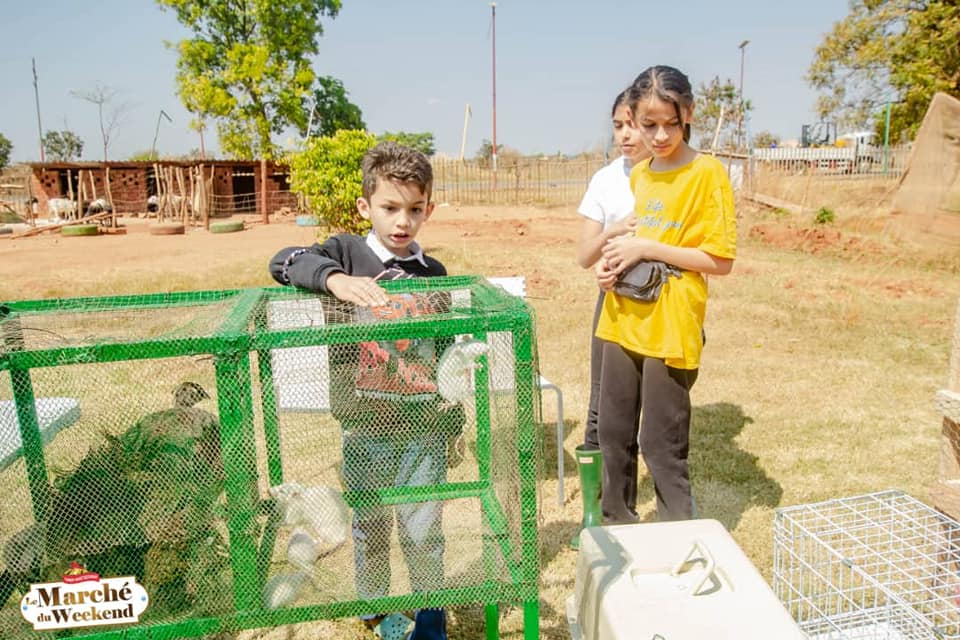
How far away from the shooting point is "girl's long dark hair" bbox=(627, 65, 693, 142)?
2.42 meters

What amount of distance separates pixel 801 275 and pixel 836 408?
5.22 metres

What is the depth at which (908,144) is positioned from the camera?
1784 centimetres

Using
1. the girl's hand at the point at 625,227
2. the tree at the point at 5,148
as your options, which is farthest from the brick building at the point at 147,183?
the tree at the point at 5,148

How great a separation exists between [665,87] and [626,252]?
546 millimetres

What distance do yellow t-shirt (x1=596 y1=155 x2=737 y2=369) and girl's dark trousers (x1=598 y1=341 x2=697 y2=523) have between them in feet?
0.27

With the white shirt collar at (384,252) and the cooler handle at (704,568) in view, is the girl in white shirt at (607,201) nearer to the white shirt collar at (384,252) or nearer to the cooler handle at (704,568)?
the white shirt collar at (384,252)

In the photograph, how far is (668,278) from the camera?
2.56m

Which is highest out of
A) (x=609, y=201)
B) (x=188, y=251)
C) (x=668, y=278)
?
(x=609, y=201)

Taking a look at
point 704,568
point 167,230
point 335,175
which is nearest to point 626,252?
point 704,568

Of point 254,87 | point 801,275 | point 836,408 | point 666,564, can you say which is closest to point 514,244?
point 801,275

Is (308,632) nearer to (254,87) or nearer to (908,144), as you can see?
(908,144)

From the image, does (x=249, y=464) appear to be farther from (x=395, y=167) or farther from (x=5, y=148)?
(x=5, y=148)

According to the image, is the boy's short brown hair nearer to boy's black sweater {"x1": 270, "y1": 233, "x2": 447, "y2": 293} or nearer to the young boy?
boy's black sweater {"x1": 270, "y1": 233, "x2": 447, "y2": 293}

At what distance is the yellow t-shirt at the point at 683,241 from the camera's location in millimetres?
2518
